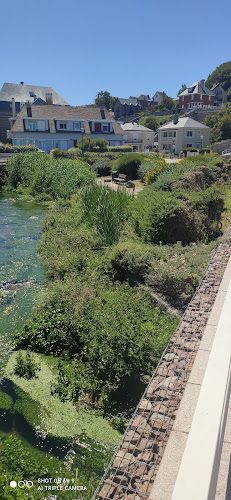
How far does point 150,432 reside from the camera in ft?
14.2

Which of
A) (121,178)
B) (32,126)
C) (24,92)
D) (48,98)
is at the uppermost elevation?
(24,92)

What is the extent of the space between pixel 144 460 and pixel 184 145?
60.5 metres

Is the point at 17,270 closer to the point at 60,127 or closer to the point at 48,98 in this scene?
the point at 60,127

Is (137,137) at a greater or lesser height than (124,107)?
lesser

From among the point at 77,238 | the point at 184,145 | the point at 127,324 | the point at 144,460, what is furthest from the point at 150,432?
the point at 184,145

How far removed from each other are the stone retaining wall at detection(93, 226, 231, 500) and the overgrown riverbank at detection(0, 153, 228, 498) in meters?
1.07

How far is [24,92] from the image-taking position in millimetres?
67625

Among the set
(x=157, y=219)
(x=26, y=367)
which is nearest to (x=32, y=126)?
(x=157, y=219)

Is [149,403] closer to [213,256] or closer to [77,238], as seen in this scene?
[213,256]

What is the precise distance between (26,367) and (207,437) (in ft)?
17.8

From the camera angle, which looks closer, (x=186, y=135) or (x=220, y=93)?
(x=186, y=135)

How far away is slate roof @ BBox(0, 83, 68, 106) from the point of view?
217 ft

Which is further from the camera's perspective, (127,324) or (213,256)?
(213,256)

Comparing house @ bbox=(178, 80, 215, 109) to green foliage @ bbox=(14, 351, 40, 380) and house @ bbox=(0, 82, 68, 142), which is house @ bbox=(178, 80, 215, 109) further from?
green foliage @ bbox=(14, 351, 40, 380)
